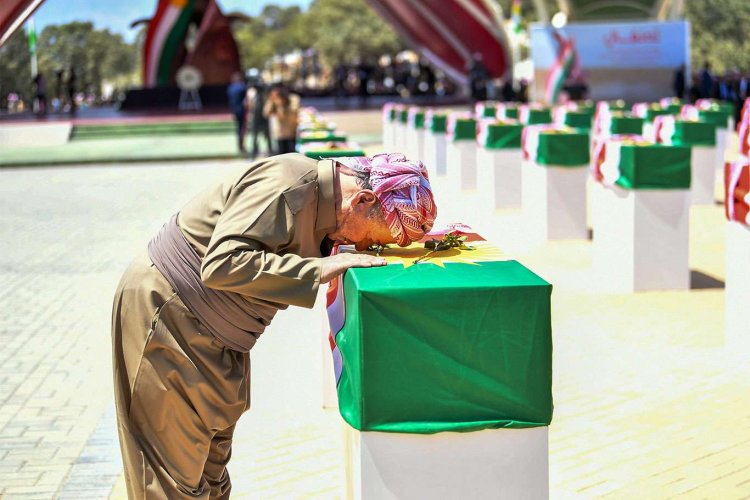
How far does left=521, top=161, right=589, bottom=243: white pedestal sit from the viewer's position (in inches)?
461

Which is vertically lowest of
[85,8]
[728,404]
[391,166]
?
[728,404]

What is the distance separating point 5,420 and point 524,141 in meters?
8.07

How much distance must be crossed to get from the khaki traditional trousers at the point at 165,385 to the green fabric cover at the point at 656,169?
5927 millimetres

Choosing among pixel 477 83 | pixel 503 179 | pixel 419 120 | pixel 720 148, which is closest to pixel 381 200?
pixel 503 179

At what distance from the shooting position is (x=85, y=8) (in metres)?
40.3

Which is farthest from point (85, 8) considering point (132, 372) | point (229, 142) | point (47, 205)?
point (132, 372)

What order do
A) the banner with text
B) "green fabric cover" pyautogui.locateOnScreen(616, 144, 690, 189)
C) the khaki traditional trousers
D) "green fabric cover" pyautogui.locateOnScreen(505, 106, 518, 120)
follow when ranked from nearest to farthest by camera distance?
the khaki traditional trousers → "green fabric cover" pyautogui.locateOnScreen(616, 144, 690, 189) → "green fabric cover" pyautogui.locateOnScreen(505, 106, 518, 120) → the banner with text

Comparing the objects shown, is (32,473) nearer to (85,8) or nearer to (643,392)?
(643,392)

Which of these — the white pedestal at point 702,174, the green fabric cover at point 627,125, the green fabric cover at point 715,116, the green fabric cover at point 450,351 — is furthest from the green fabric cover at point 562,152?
the green fabric cover at point 450,351

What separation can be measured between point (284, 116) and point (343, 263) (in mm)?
15212

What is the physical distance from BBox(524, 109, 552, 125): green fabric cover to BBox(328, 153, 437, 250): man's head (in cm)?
1607

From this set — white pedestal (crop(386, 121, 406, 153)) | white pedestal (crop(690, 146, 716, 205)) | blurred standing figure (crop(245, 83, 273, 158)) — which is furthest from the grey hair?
white pedestal (crop(386, 121, 406, 153))

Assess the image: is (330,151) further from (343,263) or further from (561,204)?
(343,263)

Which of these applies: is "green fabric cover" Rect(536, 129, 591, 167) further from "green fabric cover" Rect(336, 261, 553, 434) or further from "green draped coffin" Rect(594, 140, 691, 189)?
"green fabric cover" Rect(336, 261, 553, 434)
